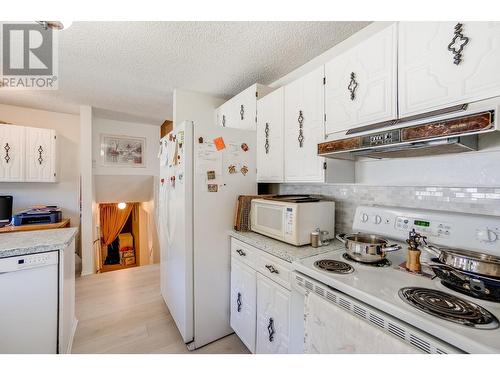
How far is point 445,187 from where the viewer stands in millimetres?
1186

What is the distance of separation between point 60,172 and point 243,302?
3.55 metres

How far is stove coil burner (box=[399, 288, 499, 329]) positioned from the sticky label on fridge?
4.76ft

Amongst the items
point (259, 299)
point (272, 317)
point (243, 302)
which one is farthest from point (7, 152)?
point (272, 317)

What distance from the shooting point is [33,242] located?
1.41 meters

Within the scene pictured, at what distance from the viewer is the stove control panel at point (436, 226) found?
97cm

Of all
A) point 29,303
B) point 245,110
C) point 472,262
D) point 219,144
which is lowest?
point 29,303

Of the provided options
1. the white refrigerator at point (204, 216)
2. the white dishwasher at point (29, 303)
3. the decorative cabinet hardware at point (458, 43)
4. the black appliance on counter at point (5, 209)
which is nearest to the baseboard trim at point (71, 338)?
the white dishwasher at point (29, 303)

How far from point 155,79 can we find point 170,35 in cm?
81

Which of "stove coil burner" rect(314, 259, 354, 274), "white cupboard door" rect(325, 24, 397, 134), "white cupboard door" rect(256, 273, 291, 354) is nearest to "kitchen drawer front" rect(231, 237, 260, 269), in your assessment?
"white cupboard door" rect(256, 273, 291, 354)

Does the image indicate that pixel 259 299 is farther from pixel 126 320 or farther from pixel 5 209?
pixel 5 209

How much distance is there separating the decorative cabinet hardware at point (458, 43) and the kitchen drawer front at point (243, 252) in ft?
4.71

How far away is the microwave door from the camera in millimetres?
1555

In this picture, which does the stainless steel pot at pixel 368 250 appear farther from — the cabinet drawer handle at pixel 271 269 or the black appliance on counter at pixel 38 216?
the black appliance on counter at pixel 38 216

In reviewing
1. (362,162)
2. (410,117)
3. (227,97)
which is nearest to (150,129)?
(227,97)
